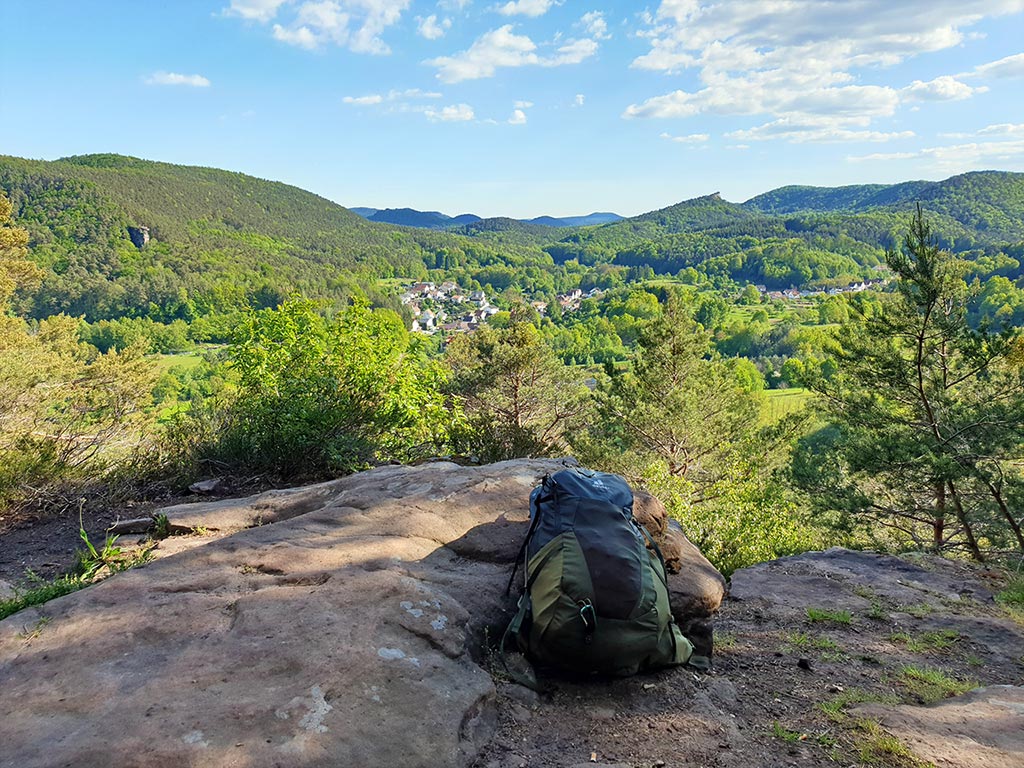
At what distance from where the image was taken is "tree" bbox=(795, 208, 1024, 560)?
988cm

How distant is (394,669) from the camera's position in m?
2.78

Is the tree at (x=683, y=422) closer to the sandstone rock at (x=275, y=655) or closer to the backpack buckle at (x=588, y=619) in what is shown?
the sandstone rock at (x=275, y=655)

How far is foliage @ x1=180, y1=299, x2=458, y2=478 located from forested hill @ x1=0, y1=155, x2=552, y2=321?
62.0 metres

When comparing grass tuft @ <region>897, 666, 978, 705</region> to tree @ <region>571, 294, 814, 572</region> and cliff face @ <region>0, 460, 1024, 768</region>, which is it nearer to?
cliff face @ <region>0, 460, 1024, 768</region>

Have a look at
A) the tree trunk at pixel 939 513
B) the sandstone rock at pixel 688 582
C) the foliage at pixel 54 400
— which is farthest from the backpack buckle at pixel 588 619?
the tree trunk at pixel 939 513

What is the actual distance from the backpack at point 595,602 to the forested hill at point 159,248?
68101 millimetres

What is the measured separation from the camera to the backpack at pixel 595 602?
3041 mm

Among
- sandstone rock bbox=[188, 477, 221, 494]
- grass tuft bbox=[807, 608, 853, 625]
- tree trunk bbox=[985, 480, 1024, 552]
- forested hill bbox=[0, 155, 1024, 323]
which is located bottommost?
tree trunk bbox=[985, 480, 1024, 552]

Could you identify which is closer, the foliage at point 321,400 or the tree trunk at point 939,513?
the foliage at point 321,400

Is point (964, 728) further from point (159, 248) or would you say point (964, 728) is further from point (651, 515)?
point (159, 248)

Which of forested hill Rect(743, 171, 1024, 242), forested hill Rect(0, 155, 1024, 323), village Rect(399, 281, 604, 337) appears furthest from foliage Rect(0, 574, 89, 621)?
forested hill Rect(743, 171, 1024, 242)

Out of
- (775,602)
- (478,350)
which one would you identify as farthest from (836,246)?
(775,602)

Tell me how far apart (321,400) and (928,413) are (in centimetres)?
1068

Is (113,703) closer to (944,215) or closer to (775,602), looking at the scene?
(775,602)
